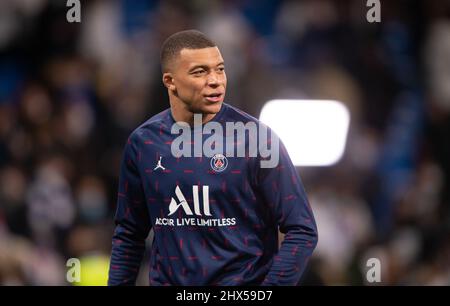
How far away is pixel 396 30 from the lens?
573 cm

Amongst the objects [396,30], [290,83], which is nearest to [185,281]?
[290,83]

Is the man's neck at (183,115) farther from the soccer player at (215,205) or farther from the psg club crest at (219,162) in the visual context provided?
the psg club crest at (219,162)

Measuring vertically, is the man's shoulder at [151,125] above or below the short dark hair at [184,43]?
below

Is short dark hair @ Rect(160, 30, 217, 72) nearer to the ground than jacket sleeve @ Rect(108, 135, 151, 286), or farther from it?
farther from it

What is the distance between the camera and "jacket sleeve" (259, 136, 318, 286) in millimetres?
3209

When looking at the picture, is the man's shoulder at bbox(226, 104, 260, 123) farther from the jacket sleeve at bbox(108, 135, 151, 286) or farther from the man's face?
the jacket sleeve at bbox(108, 135, 151, 286)

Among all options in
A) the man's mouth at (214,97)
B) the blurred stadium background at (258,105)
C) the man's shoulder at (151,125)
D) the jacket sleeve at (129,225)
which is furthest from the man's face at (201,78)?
the blurred stadium background at (258,105)

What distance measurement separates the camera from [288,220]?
10.6ft

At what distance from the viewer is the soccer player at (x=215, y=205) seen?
10.6 ft

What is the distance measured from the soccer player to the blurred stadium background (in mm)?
1331

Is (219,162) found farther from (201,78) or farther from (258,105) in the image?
(258,105)

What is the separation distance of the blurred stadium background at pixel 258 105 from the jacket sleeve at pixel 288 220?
4.73ft

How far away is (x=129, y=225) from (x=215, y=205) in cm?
36

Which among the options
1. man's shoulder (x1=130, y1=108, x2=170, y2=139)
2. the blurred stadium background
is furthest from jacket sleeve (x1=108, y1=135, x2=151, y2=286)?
the blurred stadium background
